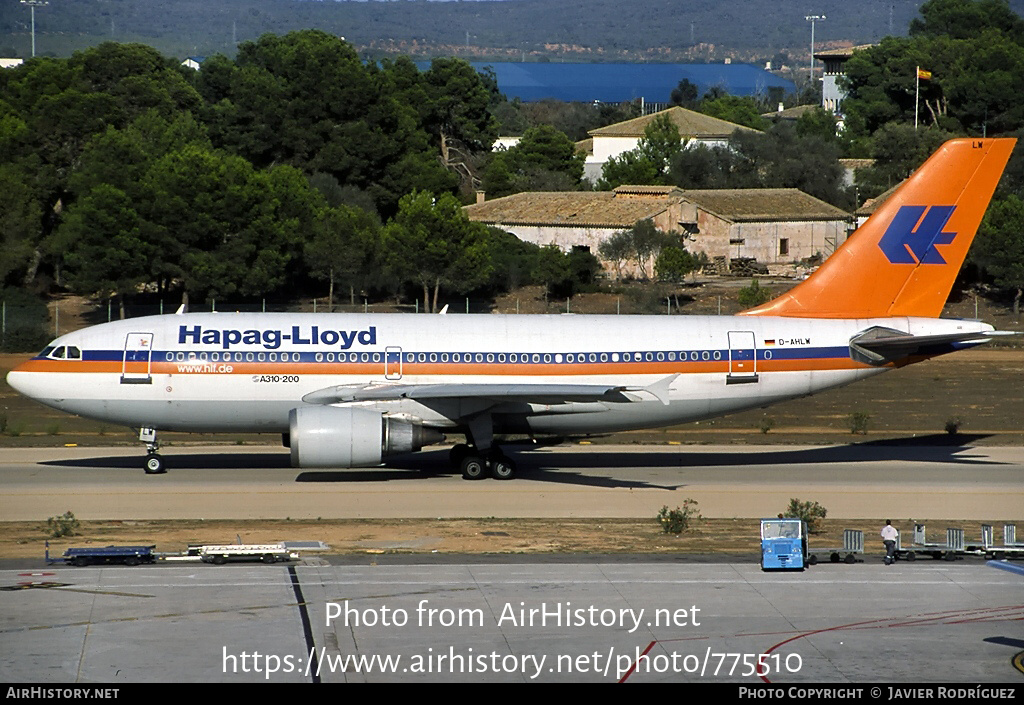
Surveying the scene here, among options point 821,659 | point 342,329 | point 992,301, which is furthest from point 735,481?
point 992,301

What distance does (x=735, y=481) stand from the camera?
36.3m

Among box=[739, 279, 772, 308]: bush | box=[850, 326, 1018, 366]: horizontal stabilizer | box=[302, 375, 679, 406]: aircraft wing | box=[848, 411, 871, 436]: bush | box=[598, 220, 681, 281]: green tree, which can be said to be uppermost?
box=[598, 220, 681, 281]: green tree

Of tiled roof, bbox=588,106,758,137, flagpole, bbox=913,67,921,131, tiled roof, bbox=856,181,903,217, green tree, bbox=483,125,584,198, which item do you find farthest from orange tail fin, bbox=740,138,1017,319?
tiled roof, bbox=588,106,758,137

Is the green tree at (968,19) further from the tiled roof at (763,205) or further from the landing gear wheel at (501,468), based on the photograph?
the landing gear wheel at (501,468)

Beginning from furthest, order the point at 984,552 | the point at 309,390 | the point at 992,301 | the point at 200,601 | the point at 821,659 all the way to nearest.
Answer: the point at 992,301, the point at 309,390, the point at 984,552, the point at 200,601, the point at 821,659

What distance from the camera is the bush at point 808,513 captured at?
30261 mm

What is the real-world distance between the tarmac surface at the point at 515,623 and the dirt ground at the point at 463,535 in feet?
6.07

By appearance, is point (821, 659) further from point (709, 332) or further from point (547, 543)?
point (709, 332)

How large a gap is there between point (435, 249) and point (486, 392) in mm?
40285

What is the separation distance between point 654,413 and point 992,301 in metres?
49.8

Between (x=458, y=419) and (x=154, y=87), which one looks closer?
(x=458, y=419)

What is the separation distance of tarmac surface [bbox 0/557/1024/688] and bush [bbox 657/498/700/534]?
137 inches

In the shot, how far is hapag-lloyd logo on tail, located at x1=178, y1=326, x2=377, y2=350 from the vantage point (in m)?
34.9

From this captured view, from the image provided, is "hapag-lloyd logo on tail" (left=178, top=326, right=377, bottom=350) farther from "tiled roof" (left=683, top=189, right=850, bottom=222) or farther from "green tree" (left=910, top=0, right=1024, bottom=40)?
"green tree" (left=910, top=0, right=1024, bottom=40)
